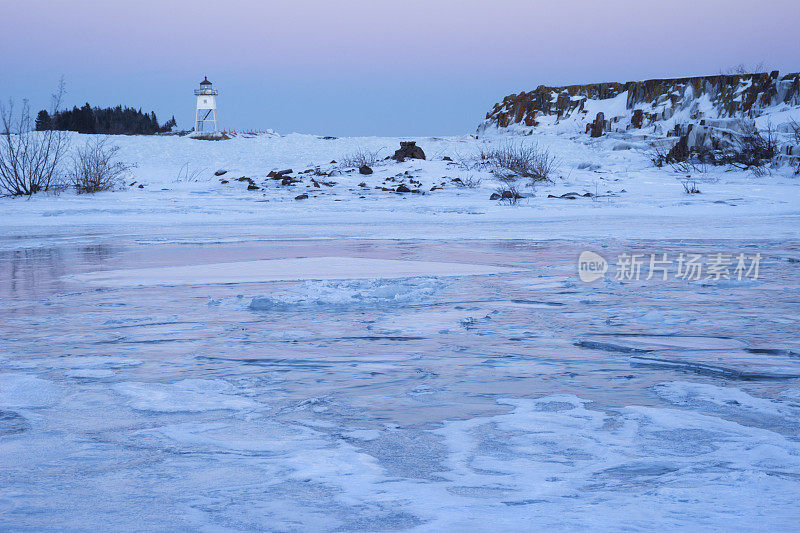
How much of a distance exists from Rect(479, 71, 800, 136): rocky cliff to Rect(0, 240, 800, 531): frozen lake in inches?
1031

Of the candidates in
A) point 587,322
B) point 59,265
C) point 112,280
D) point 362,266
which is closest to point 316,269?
point 362,266

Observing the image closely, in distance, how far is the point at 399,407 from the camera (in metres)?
2.61

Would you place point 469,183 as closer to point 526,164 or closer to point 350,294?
point 526,164

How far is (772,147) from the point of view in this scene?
1934 centimetres

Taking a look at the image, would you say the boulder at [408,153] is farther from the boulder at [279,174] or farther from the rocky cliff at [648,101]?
the rocky cliff at [648,101]

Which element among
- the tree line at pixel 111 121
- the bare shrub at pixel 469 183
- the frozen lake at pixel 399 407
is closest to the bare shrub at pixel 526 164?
the bare shrub at pixel 469 183

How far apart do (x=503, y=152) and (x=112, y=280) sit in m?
14.1

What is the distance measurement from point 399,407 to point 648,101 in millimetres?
33161

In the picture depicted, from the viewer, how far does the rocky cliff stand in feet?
95.8

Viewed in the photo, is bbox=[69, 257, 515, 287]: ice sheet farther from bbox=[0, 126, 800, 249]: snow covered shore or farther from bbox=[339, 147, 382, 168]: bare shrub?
bbox=[339, 147, 382, 168]: bare shrub

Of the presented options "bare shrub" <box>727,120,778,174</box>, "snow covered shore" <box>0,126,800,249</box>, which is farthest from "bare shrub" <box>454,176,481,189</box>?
"bare shrub" <box>727,120,778,174</box>

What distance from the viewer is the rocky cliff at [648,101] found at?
2919 centimetres

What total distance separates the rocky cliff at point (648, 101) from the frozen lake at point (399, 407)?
26192 mm

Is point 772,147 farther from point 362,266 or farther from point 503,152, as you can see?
point 362,266
